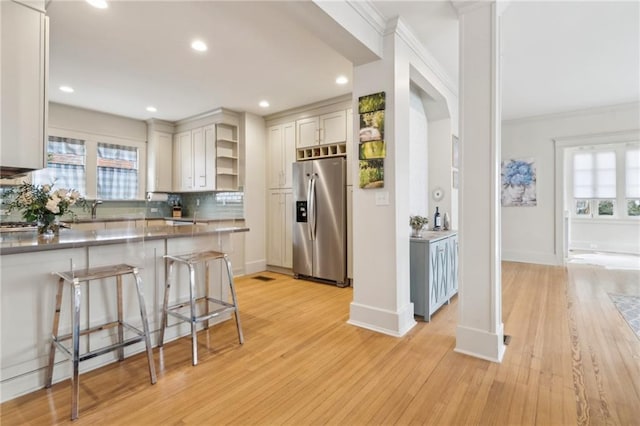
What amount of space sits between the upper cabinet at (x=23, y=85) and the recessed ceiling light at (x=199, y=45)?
1077 mm

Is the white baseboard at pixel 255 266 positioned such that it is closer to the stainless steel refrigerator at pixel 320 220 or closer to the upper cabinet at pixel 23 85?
the stainless steel refrigerator at pixel 320 220

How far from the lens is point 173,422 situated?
5.18 ft

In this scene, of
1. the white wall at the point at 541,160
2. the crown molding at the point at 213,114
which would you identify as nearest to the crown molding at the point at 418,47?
the white wall at the point at 541,160

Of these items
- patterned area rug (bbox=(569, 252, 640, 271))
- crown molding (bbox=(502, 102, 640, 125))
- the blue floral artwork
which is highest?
crown molding (bbox=(502, 102, 640, 125))

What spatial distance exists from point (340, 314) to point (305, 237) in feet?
5.17

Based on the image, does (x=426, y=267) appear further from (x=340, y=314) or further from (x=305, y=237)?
(x=305, y=237)

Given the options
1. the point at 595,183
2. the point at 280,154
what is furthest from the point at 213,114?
the point at 595,183

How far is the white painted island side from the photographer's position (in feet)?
5.82

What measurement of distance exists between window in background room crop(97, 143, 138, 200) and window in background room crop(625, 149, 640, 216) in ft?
32.7

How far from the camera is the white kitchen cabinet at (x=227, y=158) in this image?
16.2ft

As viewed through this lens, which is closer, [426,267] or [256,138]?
[426,267]

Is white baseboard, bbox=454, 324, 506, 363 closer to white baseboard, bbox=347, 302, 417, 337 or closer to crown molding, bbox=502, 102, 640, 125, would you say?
white baseboard, bbox=347, 302, 417, 337

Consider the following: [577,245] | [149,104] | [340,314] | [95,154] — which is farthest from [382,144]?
[577,245]

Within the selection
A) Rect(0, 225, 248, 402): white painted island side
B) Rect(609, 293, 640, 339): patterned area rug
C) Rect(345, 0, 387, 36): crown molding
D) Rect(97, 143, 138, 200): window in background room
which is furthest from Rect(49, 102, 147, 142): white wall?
Rect(609, 293, 640, 339): patterned area rug
